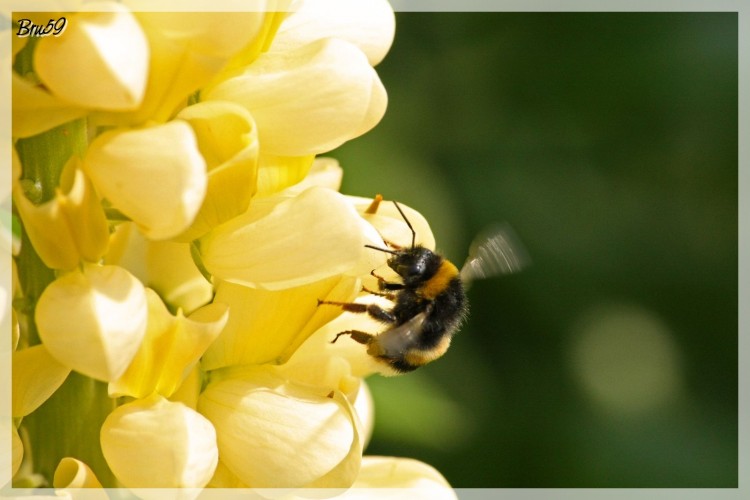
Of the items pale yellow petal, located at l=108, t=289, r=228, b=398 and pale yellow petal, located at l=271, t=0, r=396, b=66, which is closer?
pale yellow petal, located at l=108, t=289, r=228, b=398

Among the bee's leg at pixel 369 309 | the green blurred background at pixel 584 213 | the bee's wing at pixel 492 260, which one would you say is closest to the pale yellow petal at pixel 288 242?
the bee's leg at pixel 369 309

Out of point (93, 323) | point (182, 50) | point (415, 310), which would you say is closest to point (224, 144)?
point (182, 50)

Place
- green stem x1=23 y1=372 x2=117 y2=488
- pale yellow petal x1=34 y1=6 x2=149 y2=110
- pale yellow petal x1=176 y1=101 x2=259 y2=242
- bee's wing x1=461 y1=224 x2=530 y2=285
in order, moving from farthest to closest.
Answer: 1. bee's wing x1=461 y1=224 x2=530 y2=285
2. green stem x1=23 y1=372 x2=117 y2=488
3. pale yellow petal x1=176 y1=101 x2=259 y2=242
4. pale yellow petal x1=34 y1=6 x2=149 y2=110

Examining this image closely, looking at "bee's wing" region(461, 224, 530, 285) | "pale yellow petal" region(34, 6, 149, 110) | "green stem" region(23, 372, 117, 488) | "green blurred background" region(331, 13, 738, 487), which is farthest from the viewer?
"green blurred background" region(331, 13, 738, 487)

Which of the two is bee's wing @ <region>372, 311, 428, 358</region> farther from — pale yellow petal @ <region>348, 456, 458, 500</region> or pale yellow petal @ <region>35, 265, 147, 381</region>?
pale yellow petal @ <region>35, 265, 147, 381</region>

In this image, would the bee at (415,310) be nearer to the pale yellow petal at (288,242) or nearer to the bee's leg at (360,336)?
the bee's leg at (360,336)

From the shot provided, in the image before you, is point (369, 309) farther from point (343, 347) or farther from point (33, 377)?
point (33, 377)

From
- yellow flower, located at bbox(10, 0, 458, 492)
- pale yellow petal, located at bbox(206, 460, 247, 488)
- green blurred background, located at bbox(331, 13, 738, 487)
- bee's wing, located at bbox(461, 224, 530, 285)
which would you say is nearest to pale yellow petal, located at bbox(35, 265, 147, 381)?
yellow flower, located at bbox(10, 0, 458, 492)
